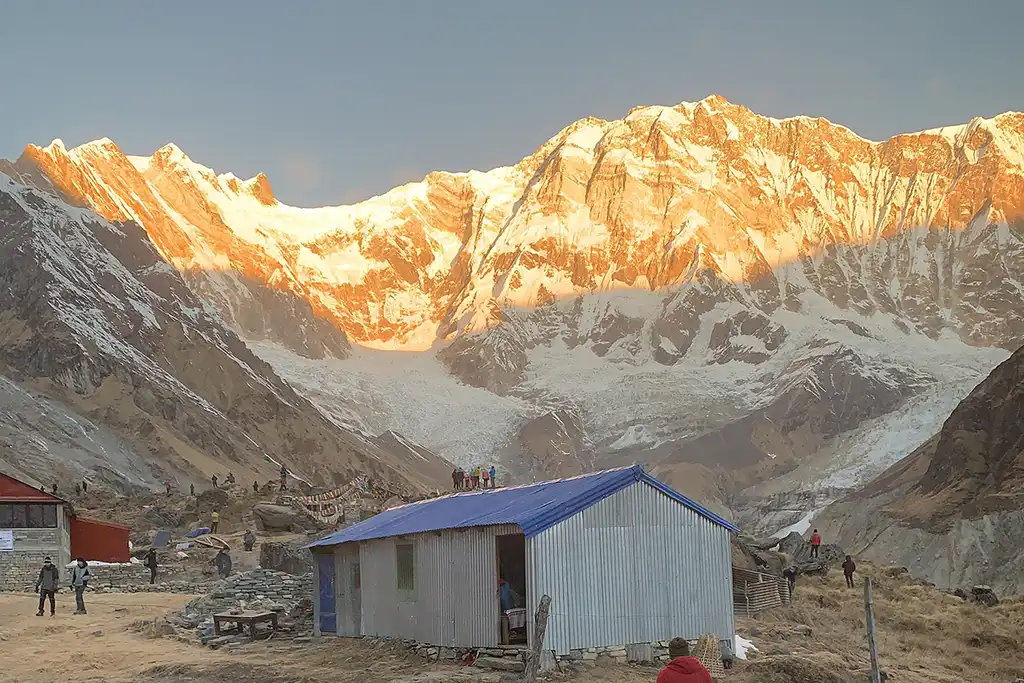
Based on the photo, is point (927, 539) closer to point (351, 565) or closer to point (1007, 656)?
point (1007, 656)

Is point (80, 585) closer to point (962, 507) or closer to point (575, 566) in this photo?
point (575, 566)

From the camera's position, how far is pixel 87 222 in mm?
133125

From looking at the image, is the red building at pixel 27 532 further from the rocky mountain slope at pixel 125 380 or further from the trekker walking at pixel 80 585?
the rocky mountain slope at pixel 125 380

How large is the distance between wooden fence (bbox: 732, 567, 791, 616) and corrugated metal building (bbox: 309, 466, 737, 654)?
7.34 m

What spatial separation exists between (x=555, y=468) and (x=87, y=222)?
217ft

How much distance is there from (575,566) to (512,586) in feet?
6.04

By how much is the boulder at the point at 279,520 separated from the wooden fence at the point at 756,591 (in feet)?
62.0

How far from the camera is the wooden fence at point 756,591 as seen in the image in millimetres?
28203

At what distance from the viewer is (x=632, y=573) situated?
1975cm

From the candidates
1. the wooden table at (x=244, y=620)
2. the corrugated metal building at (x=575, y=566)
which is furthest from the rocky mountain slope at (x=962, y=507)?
the wooden table at (x=244, y=620)

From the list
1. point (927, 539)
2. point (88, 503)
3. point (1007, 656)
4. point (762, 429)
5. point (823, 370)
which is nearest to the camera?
point (1007, 656)

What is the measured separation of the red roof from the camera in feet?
113

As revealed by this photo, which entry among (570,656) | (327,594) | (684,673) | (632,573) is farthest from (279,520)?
(684,673)

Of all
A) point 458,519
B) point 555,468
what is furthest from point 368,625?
point 555,468
